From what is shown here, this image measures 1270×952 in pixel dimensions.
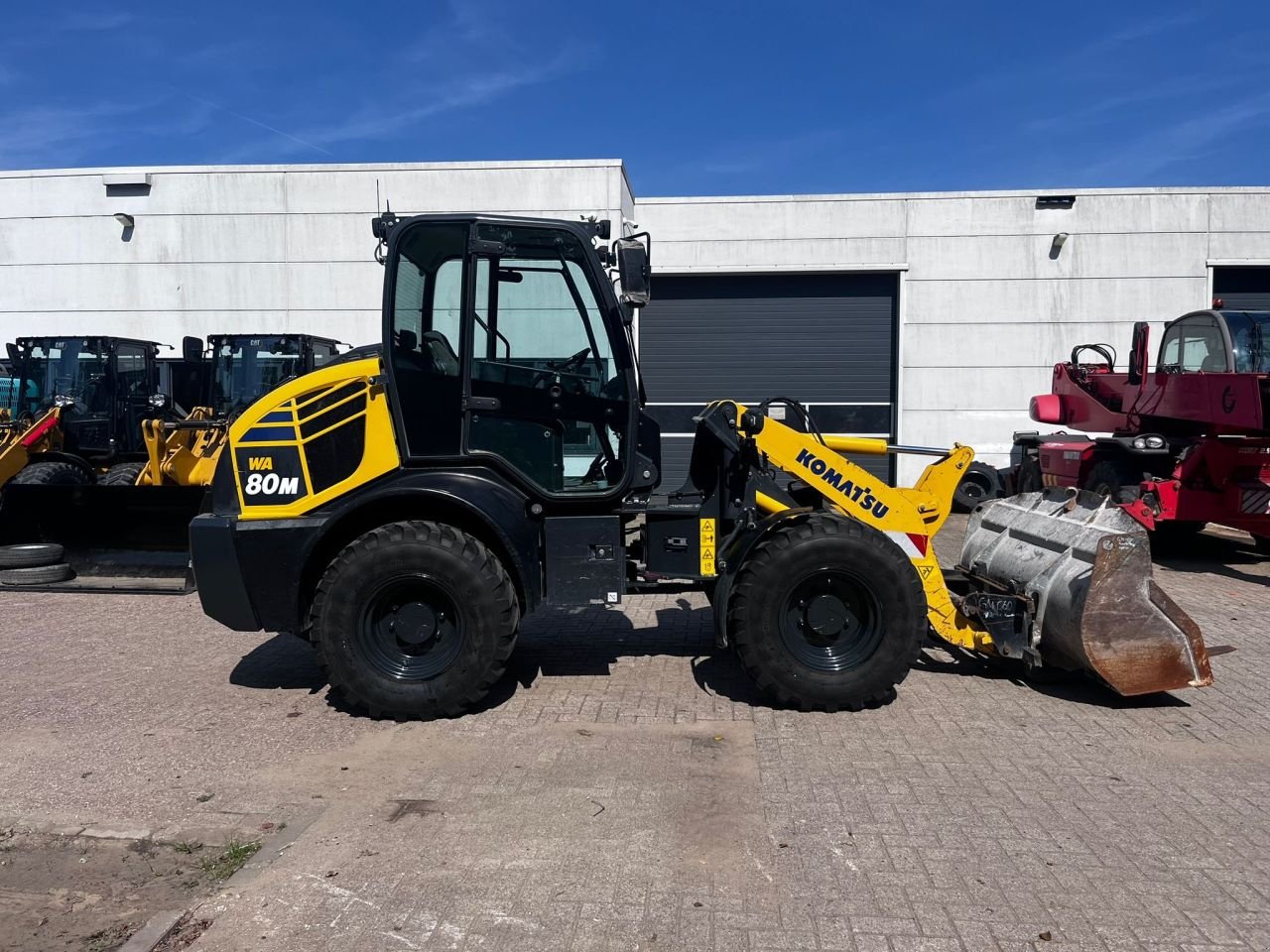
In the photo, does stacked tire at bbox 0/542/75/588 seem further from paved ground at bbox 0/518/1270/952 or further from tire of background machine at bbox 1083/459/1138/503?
tire of background machine at bbox 1083/459/1138/503

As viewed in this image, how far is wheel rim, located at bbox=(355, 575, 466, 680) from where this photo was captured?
5266 mm

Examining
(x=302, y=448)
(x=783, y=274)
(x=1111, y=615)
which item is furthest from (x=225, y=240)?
(x=1111, y=615)

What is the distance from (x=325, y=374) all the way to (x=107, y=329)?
550 inches

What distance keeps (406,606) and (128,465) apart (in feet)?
28.1

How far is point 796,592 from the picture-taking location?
5.34m

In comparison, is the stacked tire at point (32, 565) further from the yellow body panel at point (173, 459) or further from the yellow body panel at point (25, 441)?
the yellow body panel at point (173, 459)

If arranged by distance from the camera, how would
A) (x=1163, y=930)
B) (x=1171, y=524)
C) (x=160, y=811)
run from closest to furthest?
(x=1163, y=930)
(x=160, y=811)
(x=1171, y=524)

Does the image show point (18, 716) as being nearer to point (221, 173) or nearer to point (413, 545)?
point (413, 545)

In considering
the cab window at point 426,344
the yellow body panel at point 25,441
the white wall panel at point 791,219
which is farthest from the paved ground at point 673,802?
the white wall panel at point 791,219

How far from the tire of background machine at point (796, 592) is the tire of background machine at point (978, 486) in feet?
34.2

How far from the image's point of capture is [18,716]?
18.0 feet

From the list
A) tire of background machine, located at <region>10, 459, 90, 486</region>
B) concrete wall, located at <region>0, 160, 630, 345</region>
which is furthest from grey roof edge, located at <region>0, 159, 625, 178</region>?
tire of background machine, located at <region>10, 459, 90, 486</region>

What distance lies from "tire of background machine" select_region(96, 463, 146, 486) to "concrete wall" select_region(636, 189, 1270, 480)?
9.13 m

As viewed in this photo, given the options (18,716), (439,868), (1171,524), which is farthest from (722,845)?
(1171,524)
